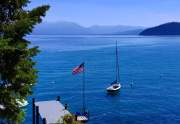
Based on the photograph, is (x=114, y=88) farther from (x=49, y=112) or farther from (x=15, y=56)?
(x=15, y=56)

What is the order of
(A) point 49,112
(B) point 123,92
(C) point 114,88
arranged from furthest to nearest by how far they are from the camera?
(B) point 123,92 → (C) point 114,88 → (A) point 49,112

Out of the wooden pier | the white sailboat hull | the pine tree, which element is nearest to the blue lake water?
the white sailboat hull

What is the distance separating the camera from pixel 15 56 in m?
19.5

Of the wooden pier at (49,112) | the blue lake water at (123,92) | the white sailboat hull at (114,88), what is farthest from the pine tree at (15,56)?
the white sailboat hull at (114,88)

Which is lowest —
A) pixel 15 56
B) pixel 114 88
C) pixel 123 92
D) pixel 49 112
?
pixel 123 92

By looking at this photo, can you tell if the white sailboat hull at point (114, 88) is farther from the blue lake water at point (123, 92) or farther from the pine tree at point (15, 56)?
the pine tree at point (15, 56)

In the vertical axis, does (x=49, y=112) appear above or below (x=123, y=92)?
above

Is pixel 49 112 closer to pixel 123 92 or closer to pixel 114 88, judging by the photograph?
pixel 114 88

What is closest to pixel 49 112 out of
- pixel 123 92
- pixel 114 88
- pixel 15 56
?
pixel 15 56

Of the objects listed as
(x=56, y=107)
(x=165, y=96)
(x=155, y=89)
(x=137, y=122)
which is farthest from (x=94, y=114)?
(x=155, y=89)

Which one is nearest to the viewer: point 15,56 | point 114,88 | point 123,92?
point 15,56

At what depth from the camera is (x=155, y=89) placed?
99.8 metres

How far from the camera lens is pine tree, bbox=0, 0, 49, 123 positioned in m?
19.4

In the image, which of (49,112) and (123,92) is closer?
(49,112)
